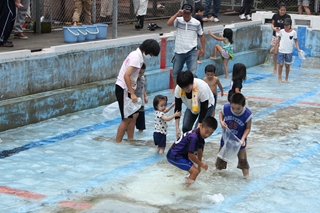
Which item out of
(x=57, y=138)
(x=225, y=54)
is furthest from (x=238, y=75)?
(x=225, y=54)

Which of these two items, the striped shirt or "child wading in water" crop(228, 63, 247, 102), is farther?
the striped shirt

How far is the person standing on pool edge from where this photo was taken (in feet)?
26.3

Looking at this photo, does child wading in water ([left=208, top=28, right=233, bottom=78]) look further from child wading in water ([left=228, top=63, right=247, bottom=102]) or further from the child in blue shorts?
the child in blue shorts

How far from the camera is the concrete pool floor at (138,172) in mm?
6176

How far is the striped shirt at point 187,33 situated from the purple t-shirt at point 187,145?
4.69 m

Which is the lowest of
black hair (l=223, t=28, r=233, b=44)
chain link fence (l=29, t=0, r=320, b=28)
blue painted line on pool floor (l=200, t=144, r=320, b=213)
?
blue painted line on pool floor (l=200, t=144, r=320, b=213)

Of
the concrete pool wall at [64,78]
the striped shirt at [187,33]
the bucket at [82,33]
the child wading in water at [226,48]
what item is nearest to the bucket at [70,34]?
the bucket at [82,33]

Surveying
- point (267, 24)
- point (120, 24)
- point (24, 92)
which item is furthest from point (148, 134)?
point (267, 24)

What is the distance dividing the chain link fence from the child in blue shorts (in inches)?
270

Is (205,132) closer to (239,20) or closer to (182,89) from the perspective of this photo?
(182,89)

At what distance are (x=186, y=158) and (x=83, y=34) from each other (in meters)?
5.33

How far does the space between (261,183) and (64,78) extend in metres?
4.52

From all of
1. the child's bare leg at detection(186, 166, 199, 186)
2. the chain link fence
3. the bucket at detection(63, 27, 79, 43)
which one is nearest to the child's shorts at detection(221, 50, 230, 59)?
the chain link fence

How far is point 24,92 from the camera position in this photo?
9.49 metres
